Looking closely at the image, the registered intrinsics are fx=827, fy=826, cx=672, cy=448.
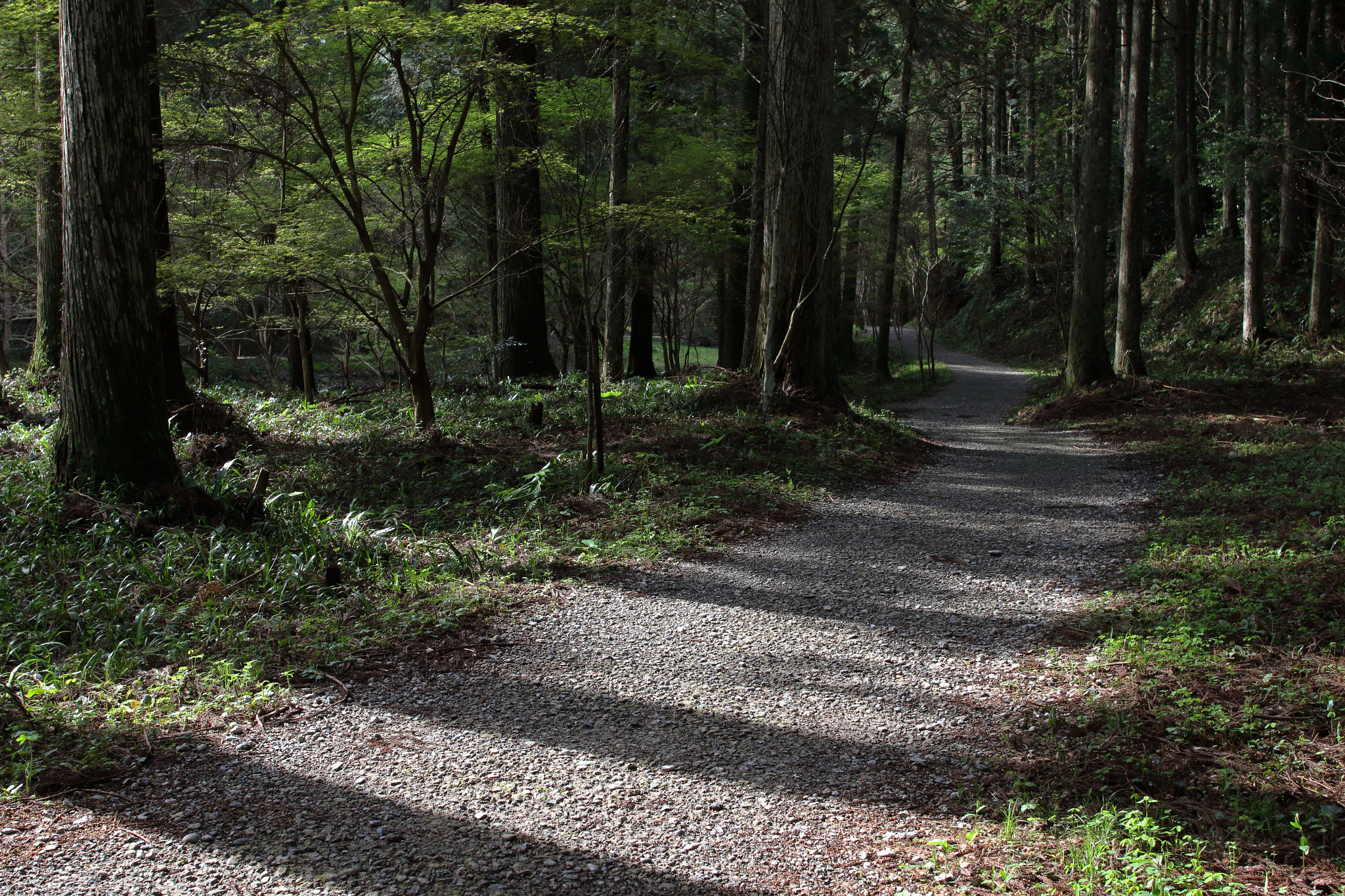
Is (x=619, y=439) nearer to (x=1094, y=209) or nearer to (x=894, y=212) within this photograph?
(x=1094, y=209)

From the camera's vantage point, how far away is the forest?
269 centimetres

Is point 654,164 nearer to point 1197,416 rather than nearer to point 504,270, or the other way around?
point 504,270

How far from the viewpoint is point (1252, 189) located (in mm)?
12586

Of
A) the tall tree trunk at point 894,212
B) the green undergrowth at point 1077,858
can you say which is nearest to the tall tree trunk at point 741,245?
the tall tree trunk at point 894,212

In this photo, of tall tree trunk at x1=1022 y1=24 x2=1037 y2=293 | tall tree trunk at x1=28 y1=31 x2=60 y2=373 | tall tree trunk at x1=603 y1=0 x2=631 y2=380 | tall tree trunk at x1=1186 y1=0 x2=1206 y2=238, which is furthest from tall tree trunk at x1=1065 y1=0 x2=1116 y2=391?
tall tree trunk at x1=28 y1=31 x2=60 y2=373

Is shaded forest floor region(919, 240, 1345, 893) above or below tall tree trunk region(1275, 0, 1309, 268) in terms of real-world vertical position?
below

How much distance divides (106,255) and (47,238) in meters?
7.42

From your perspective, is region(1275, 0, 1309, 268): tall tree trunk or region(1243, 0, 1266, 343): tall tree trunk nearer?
region(1275, 0, 1309, 268): tall tree trunk

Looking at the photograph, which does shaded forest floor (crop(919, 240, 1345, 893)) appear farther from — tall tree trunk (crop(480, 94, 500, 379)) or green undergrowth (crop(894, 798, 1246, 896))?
tall tree trunk (crop(480, 94, 500, 379))

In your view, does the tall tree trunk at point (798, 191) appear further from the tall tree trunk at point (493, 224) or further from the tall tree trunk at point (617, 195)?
the tall tree trunk at point (493, 224)

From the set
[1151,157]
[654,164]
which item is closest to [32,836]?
[654,164]

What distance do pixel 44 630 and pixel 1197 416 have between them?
11002 millimetres

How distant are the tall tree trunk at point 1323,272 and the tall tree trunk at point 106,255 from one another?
47.3 ft

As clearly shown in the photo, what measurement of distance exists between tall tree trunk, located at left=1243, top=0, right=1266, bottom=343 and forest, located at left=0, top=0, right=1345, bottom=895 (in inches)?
4.9
